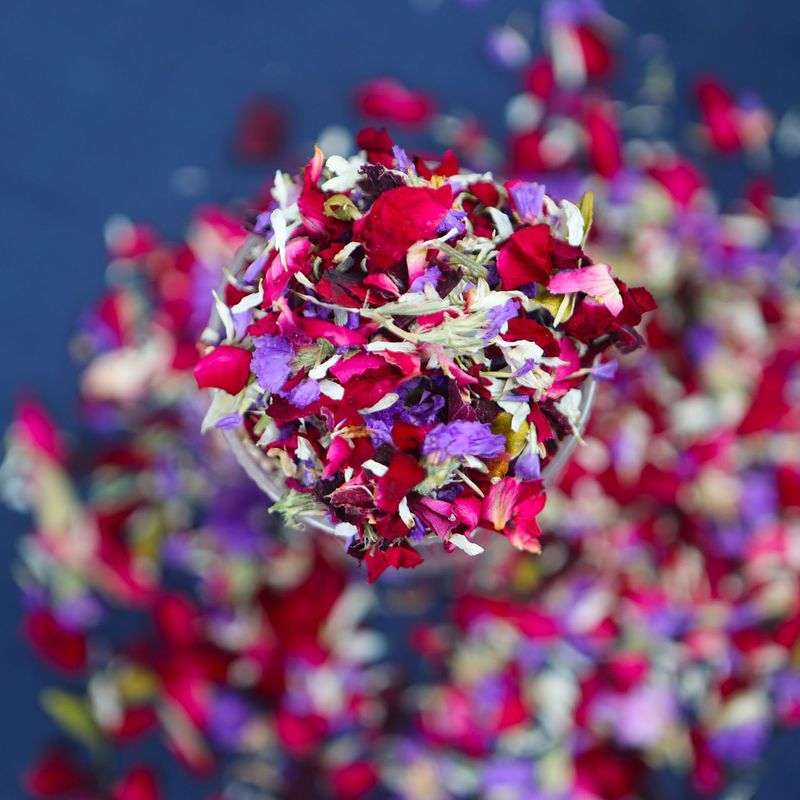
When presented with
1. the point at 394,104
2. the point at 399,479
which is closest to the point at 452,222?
the point at 399,479

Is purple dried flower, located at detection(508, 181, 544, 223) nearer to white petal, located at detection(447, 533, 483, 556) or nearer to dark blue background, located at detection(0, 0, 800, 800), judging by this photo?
white petal, located at detection(447, 533, 483, 556)

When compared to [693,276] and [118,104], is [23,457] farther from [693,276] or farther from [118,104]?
[693,276]

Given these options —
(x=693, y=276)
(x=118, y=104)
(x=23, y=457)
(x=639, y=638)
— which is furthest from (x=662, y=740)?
(x=118, y=104)

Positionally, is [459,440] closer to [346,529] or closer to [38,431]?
[346,529]

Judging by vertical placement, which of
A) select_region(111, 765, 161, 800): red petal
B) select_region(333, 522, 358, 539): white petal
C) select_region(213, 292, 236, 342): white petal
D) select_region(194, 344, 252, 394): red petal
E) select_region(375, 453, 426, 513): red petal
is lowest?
select_region(111, 765, 161, 800): red petal

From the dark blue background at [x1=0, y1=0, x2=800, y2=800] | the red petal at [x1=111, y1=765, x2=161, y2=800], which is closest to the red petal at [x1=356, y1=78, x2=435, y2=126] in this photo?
the dark blue background at [x1=0, y1=0, x2=800, y2=800]

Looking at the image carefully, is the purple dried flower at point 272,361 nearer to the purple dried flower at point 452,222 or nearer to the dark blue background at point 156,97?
the purple dried flower at point 452,222
